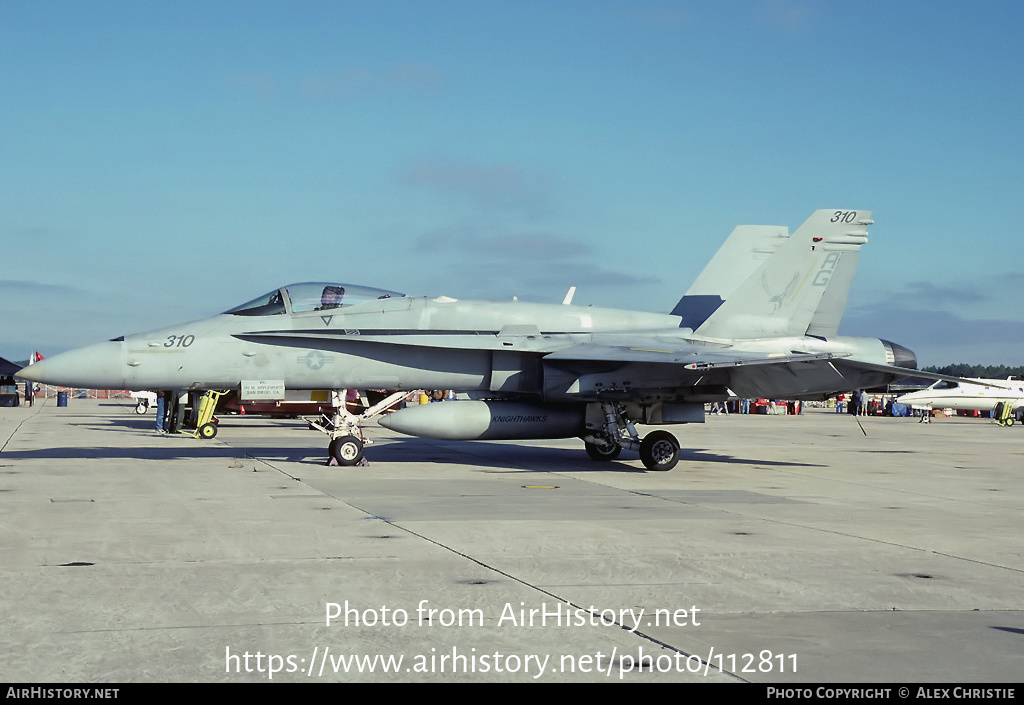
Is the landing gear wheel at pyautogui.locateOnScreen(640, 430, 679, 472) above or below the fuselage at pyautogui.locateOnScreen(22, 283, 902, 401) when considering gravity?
below

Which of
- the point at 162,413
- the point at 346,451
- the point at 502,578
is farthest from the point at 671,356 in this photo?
the point at 162,413

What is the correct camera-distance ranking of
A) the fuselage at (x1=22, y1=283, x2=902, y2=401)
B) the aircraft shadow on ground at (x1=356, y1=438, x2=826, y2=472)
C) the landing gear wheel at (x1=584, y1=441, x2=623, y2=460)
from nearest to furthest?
the fuselage at (x1=22, y1=283, x2=902, y2=401) < the aircraft shadow on ground at (x1=356, y1=438, x2=826, y2=472) < the landing gear wheel at (x1=584, y1=441, x2=623, y2=460)

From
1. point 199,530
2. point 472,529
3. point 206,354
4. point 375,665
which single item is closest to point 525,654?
point 375,665

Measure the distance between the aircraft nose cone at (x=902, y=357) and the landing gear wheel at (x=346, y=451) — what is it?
9.07 metres

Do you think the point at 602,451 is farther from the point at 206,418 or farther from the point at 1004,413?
the point at 1004,413

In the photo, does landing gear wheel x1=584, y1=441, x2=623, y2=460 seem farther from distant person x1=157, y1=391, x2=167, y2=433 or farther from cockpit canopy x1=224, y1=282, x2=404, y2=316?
distant person x1=157, y1=391, x2=167, y2=433

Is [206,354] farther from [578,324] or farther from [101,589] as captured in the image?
[101,589]

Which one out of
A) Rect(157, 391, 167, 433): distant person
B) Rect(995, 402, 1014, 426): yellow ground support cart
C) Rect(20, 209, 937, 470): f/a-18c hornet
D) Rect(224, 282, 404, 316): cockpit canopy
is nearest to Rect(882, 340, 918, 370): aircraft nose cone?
Rect(20, 209, 937, 470): f/a-18c hornet

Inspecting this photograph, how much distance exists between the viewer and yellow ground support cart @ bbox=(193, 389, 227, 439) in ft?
79.7

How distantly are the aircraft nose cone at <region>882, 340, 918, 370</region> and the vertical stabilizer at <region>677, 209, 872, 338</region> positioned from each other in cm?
143

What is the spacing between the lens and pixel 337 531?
866cm

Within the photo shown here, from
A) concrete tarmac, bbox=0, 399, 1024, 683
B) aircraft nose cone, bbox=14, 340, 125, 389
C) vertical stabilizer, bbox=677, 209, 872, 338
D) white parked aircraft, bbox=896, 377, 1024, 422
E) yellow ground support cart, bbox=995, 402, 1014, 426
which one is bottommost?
concrete tarmac, bbox=0, 399, 1024, 683

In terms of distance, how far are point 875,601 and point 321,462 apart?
38.2 feet

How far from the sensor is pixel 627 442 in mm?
16094
